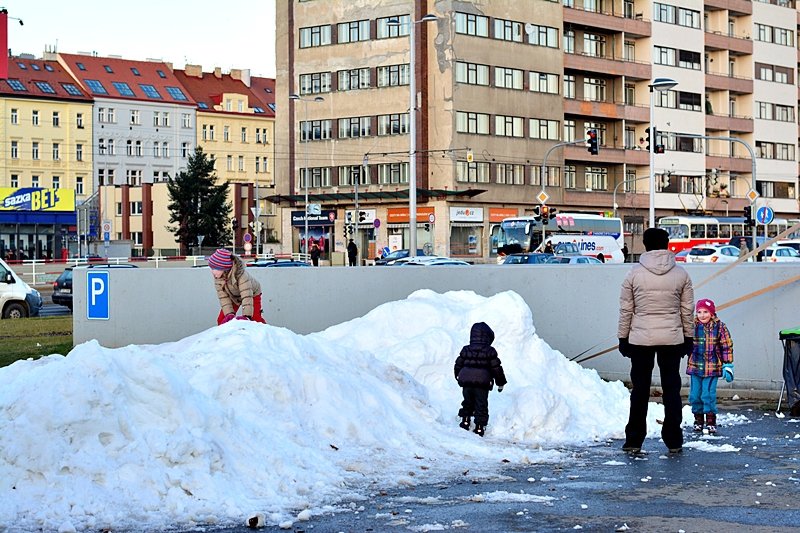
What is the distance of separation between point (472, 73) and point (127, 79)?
51202 mm

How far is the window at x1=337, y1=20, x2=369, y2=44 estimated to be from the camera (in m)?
86.6

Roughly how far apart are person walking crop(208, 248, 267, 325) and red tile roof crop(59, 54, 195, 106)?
109383 millimetres

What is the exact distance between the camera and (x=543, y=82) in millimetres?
87625

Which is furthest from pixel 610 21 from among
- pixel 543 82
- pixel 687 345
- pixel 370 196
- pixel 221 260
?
pixel 687 345

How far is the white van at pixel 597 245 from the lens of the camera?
68.6 metres

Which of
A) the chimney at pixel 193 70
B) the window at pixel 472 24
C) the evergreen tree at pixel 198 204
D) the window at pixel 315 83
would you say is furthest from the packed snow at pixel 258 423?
the chimney at pixel 193 70

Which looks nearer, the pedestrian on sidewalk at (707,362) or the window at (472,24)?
the pedestrian on sidewalk at (707,362)

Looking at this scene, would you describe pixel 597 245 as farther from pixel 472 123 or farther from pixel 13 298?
pixel 13 298

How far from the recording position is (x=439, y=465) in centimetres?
1069

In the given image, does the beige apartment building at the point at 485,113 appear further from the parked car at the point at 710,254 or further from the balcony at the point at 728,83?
the parked car at the point at 710,254

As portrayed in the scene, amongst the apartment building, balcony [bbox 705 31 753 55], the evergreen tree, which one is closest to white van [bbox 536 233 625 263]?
balcony [bbox 705 31 753 55]

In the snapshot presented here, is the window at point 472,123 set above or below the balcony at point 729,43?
below

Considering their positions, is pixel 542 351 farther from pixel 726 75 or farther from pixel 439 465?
pixel 726 75

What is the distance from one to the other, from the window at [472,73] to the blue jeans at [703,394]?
7066 cm
